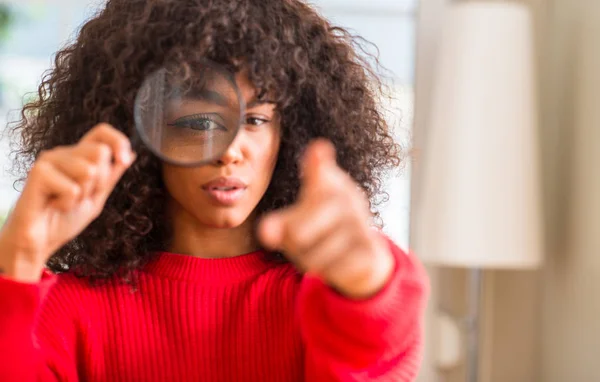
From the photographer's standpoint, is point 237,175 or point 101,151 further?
point 237,175

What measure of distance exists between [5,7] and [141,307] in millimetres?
2481

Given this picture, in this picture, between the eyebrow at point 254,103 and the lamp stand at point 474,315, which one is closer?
the eyebrow at point 254,103

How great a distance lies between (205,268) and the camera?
141 centimetres

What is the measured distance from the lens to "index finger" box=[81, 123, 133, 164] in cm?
108

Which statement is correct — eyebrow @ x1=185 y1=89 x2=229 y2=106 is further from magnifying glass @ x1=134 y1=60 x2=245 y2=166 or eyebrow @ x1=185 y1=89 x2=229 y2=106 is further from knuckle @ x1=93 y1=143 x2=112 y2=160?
knuckle @ x1=93 y1=143 x2=112 y2=160

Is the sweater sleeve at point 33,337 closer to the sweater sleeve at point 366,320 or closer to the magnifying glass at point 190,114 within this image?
the magnifying glass at point 190,114

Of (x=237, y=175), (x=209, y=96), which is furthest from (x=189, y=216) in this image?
(x=209, y=96)

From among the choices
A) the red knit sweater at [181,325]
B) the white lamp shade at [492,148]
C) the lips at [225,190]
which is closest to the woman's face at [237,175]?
the lips at [225,190]

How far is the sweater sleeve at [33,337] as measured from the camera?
113 centimetres

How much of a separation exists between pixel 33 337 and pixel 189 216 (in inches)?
13.0

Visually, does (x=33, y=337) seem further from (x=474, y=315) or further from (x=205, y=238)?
(x=474, y=315)

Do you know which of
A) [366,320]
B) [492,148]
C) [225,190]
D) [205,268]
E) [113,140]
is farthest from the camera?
[492,148]

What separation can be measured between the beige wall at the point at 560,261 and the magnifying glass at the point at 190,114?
1231mm

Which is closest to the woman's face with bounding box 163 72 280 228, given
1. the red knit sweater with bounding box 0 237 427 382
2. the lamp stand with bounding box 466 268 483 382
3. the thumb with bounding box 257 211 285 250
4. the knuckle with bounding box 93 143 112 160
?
the red knit sweater with bounding box 0 237 427 382
